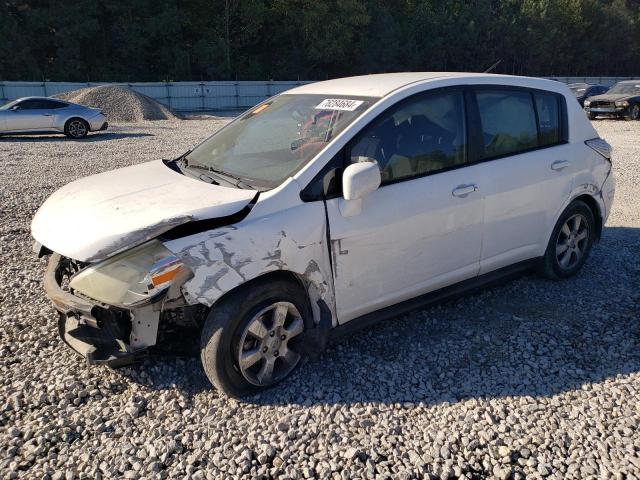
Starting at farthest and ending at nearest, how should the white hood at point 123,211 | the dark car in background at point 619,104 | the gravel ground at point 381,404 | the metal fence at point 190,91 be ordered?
the metal fence at point 190,91 → the dark car in background at point 619,104 → the white hood at point 123,211 → the gravel ground at point 381,404

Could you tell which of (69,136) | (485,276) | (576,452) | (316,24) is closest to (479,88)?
(485,276)

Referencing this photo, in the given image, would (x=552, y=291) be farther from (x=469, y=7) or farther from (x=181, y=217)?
(x=469, y=7)

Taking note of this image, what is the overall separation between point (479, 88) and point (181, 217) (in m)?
2.55

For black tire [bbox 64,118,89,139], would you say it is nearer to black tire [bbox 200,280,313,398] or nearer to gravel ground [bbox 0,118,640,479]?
gravel ground [bbox 0,118,640,479]

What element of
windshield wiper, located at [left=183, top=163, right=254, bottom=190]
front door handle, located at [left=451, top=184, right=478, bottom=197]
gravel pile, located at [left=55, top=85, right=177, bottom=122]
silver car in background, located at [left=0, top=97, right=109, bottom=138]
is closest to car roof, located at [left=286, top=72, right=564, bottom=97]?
front door handle, located at [left=451, top=184, right=478, bottom=197]

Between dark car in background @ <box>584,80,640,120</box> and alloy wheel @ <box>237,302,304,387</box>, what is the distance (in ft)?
73.9

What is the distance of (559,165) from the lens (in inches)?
186

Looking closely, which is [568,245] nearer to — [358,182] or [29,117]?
[358,182]

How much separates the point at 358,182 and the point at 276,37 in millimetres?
51466

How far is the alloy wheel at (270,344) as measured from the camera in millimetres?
3326

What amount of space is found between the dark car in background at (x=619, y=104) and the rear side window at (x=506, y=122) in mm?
20197

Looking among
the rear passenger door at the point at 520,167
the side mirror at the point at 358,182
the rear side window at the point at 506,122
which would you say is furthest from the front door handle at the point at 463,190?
the side mirror at the point at 358,182

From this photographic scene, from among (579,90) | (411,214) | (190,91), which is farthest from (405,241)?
(190,91)

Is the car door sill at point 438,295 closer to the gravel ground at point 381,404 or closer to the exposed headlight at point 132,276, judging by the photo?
the gravel ground at point 381,404
